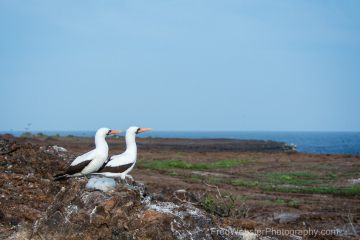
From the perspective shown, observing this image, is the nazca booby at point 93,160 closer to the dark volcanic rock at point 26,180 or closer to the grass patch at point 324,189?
the dark volcanic rock at point 26,180

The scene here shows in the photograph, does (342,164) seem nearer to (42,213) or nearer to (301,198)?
(301,198)

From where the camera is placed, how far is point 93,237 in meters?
4.15

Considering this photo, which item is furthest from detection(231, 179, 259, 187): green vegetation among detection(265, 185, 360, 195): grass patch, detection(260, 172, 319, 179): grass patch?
detection(260, 172, 319, 179): grass patch

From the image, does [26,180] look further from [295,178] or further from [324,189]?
[295,178]

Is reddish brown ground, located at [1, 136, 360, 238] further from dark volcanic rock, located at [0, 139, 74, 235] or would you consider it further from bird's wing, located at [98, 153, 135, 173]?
dark volcanic rock, located at [0, 139, 74, 235]

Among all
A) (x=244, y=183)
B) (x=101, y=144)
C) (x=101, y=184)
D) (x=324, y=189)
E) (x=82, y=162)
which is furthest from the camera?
(x=244, y=183)

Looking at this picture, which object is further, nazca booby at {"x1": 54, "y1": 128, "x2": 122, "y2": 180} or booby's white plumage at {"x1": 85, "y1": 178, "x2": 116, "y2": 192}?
nazca booby at {"x1": 54, "y1": 128, "x2": 122, "y2": 180}

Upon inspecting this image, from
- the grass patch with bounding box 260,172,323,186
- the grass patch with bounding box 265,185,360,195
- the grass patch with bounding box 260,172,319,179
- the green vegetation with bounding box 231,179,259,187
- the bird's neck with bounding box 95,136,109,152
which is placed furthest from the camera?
the grass patch with bounding box 260,172,319,179

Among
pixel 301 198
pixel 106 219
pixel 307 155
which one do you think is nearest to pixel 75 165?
pixel 106 219

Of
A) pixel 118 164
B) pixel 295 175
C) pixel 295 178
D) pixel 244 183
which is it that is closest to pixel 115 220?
pixel 118 164

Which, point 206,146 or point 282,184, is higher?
point 206,146

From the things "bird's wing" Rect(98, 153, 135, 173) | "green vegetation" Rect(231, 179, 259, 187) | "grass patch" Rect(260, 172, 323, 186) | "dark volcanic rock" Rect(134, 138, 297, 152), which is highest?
"bird's wing" Rect(98, 153, 135, 173)

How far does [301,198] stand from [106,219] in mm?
12596

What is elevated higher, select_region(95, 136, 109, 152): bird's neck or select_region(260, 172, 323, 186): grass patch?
select_region(95, 136, 109, 152): bird's neck
